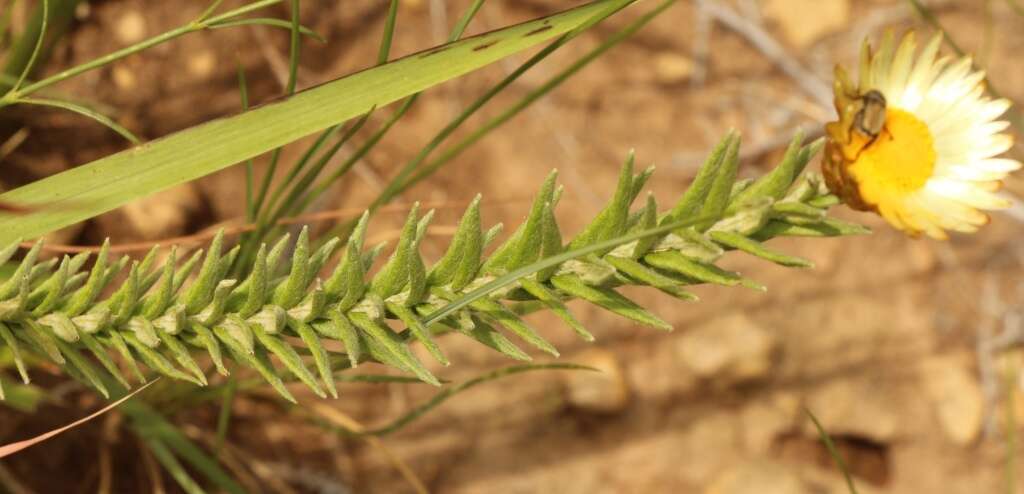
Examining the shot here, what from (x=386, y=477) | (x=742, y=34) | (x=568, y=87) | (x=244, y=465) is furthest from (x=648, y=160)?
(x=244, y=465)

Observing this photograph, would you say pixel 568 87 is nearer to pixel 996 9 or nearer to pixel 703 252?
pixel 996 9

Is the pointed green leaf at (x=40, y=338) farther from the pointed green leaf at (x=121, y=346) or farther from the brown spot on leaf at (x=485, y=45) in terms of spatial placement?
the brown spot on leaf at (x=485, y=45)

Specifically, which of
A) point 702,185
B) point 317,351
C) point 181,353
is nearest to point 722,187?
point 702,185

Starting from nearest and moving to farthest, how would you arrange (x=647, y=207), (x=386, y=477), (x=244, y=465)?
(x=647, y=207) < (x=244, y=465) < (x=386, y=477)

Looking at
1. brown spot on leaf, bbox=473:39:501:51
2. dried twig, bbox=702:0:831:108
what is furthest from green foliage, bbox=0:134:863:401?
dried twig, bbox=702:0:831:108

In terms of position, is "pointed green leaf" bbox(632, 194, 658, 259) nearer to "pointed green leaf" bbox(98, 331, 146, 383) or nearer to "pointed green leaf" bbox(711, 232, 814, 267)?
"pointed green leaf" bbox(711, 232, 814, 267)

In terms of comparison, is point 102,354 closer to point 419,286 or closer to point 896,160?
point 419,286
